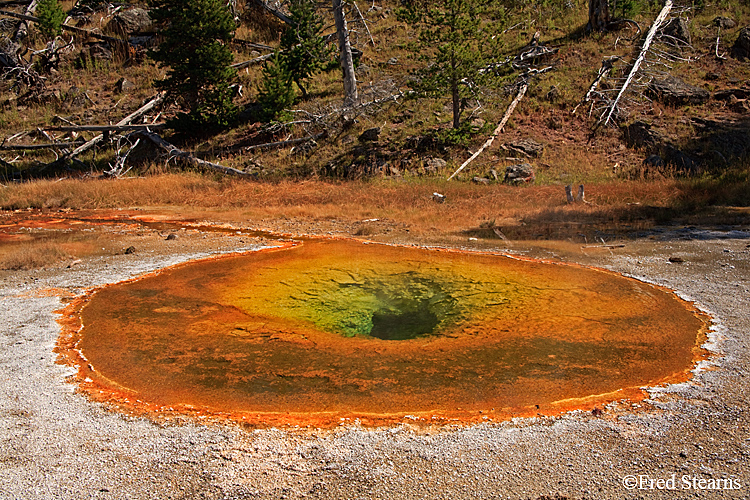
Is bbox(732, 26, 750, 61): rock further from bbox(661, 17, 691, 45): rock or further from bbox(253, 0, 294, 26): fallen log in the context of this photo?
bbox(253, 0, 294, 26): fallen log

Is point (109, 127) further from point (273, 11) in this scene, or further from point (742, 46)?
point (742, 46)

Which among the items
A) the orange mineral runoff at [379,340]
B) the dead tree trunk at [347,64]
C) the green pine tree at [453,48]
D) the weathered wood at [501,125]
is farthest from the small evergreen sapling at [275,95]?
the orange mineral runoff at [379,340]

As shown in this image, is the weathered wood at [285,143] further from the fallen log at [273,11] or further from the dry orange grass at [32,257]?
the dry orange grass at [32,257]

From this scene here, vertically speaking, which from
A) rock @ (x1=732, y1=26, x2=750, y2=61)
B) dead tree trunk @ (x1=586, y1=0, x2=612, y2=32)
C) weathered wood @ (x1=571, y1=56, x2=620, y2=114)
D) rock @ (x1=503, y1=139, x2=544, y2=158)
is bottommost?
rock @ (x1=503, y1=139, x2=544, y2=158)

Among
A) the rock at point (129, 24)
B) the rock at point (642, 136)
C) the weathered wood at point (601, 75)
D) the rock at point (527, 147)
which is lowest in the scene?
the rock at point (527, 147)

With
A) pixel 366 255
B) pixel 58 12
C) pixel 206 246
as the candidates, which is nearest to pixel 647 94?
pixel 366 255

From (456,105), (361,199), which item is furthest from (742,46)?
(361,199)

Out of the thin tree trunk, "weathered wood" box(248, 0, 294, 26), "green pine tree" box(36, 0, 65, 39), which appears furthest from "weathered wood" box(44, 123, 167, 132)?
the thin tree trunk
